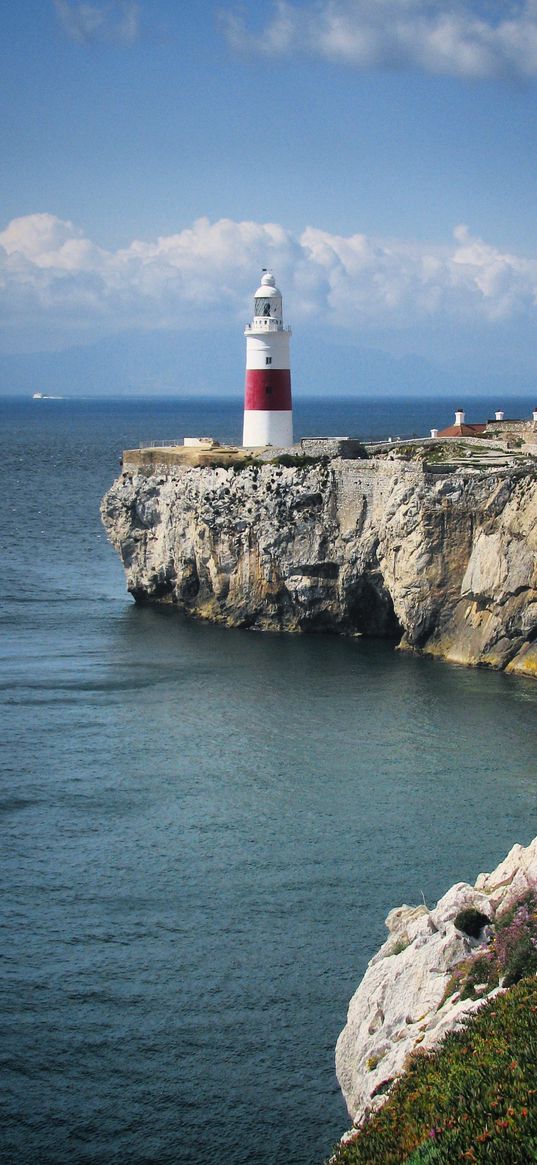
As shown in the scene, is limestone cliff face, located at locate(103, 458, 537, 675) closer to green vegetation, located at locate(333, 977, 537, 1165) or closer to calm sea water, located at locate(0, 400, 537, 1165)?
calm sea water, located at locate(0, 400, 537, 1165)

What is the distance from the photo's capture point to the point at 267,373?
64438 mm

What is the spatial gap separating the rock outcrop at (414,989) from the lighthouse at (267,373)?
45.9m

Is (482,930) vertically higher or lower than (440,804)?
Result: higher

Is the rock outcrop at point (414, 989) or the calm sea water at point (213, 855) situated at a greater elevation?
the rock outcrop at point (414, 989)

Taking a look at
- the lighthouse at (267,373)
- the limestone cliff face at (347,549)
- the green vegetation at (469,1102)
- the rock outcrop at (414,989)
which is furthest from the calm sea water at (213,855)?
→ the lighthouse at (267,373)

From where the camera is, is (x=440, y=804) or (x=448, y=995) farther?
(x=440, y=804)

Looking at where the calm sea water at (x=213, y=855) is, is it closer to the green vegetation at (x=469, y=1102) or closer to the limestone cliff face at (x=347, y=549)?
the limestone cliff face at (x=347, y=549)

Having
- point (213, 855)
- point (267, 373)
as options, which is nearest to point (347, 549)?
point (267, 373)

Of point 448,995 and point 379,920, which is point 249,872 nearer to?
point 379,920

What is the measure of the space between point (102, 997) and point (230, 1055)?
10.7 ft

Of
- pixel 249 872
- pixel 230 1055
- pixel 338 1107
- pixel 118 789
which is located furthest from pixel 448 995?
pixel 118 789

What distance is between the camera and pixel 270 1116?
20.7 metres

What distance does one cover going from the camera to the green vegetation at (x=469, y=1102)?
1323 cm

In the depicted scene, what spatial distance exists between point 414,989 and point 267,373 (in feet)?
159
